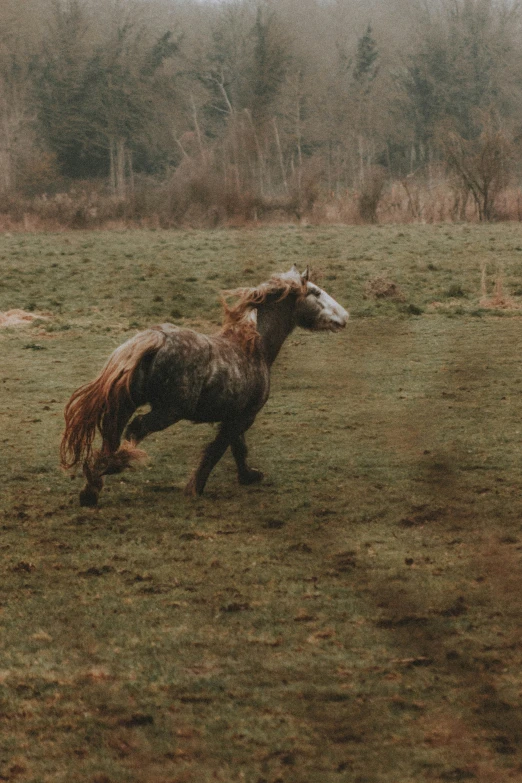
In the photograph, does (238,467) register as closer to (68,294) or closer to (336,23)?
(68,294)

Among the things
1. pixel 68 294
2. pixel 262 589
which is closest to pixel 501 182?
pixel 68 294

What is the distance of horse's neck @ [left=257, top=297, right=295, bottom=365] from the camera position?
7097 mm

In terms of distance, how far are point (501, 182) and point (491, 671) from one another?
102ft

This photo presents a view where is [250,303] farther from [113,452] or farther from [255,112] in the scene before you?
[255,112]

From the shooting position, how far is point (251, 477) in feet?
23.6

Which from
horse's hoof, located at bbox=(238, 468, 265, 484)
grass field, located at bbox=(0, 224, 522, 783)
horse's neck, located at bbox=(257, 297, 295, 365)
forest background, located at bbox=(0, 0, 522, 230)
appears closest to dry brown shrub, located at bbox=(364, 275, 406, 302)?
grass field, located at bbox=(0, 224, 522, 783)

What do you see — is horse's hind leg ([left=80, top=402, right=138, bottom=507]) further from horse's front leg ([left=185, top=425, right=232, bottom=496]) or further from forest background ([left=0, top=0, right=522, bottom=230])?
forest background ([left=0, top=0, right=522, bottom=230])

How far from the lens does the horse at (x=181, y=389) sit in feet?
20.4

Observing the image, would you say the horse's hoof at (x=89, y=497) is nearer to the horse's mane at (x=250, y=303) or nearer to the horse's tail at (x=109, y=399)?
the horse's tail at (x=109, y=399)

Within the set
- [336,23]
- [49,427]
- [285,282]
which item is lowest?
[49,427]

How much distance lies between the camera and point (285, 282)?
7.25 meters

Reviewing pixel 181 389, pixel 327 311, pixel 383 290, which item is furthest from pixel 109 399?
pixel 383 290

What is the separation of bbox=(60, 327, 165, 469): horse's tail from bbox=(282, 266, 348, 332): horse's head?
1.44m

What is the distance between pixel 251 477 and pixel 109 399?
4.91ft
